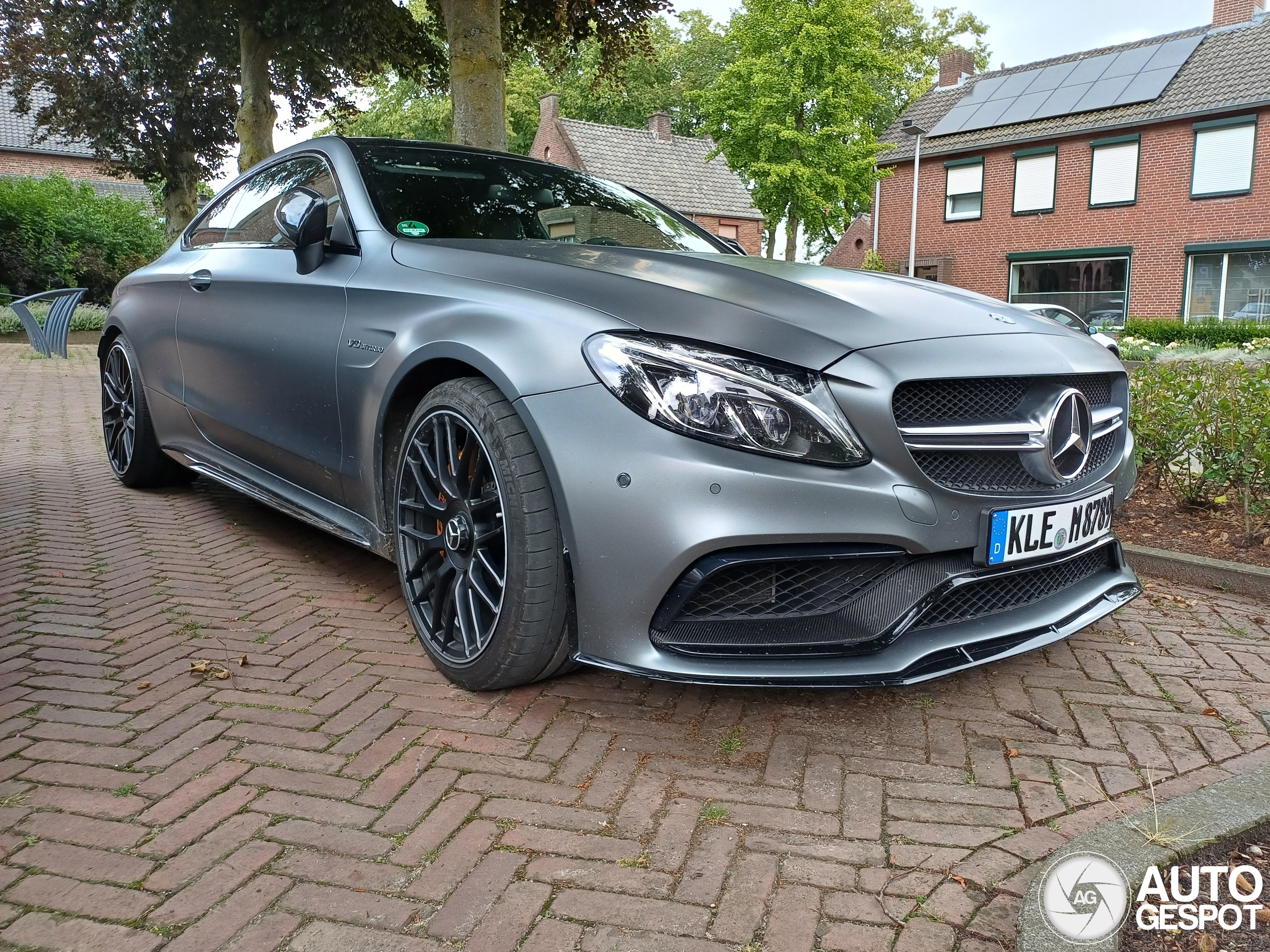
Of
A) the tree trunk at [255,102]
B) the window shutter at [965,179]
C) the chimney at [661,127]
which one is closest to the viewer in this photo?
the tree trunk at [255,102]

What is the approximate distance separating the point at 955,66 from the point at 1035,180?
7641 mm

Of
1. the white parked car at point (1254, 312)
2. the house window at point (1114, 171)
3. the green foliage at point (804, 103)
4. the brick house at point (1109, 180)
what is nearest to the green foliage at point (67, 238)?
the green foliage at point (804, 103)

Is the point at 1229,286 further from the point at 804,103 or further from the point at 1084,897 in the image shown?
the point at 1084,897

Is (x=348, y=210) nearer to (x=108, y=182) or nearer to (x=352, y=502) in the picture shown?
(x=352, y=502)

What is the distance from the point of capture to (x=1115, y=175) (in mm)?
26953

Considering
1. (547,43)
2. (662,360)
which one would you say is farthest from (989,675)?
(547,43)

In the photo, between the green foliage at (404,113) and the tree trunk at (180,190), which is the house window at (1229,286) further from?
the green foliage at (404,113)

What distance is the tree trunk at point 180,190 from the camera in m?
20.7

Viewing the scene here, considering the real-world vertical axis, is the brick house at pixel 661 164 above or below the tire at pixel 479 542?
above

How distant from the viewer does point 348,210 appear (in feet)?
10.9

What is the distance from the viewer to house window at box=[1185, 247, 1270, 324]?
24.5 m

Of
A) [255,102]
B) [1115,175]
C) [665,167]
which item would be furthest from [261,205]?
[665,167]

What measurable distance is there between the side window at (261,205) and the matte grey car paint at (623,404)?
142 millimetres

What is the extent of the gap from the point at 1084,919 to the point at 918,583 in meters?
0.74
